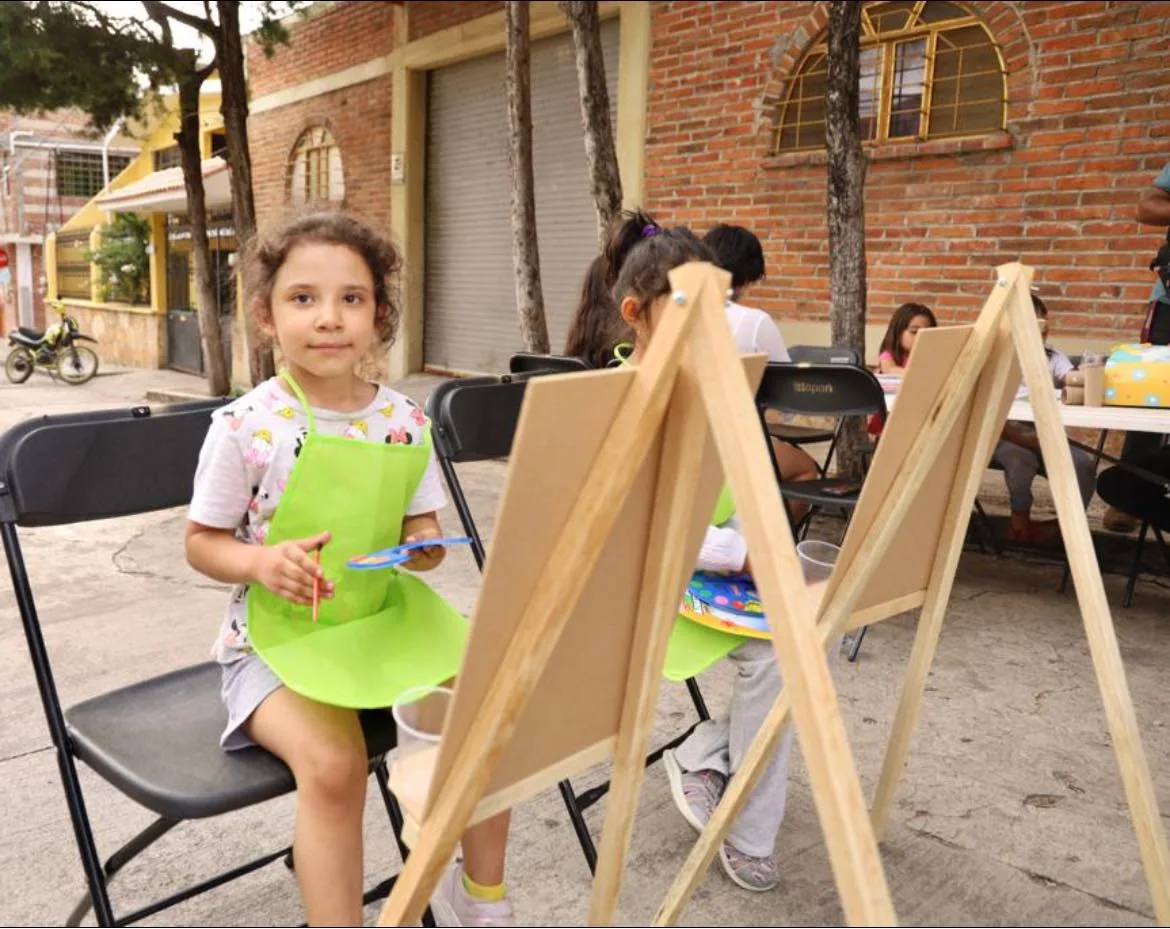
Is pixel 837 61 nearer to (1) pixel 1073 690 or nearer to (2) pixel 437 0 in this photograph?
(1) pixel 1073 690

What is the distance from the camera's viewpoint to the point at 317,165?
39.7 feet

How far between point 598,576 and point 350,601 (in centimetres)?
62

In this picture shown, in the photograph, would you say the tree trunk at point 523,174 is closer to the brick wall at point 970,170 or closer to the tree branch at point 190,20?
the brick wall at point 970,170

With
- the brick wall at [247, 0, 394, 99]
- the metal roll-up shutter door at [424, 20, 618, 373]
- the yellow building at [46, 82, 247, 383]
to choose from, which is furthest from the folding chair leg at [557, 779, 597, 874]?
the yellow building at [46, 82, 247, 383]

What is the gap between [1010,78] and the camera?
5.60 metres

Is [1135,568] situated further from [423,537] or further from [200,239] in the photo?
[200,239]

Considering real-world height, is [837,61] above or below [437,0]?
below

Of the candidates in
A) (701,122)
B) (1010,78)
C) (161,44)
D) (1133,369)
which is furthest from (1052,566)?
(161,44)

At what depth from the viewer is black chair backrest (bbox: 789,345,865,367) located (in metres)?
4.36

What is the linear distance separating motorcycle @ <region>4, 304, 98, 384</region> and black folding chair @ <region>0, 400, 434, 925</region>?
13.9m

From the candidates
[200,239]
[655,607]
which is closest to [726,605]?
[655,607]

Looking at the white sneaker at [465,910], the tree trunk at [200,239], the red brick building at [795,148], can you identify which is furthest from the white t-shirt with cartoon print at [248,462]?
the tree trunk at [200,239]

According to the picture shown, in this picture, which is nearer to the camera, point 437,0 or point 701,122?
point 701,122

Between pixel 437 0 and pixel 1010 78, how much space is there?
624cm
